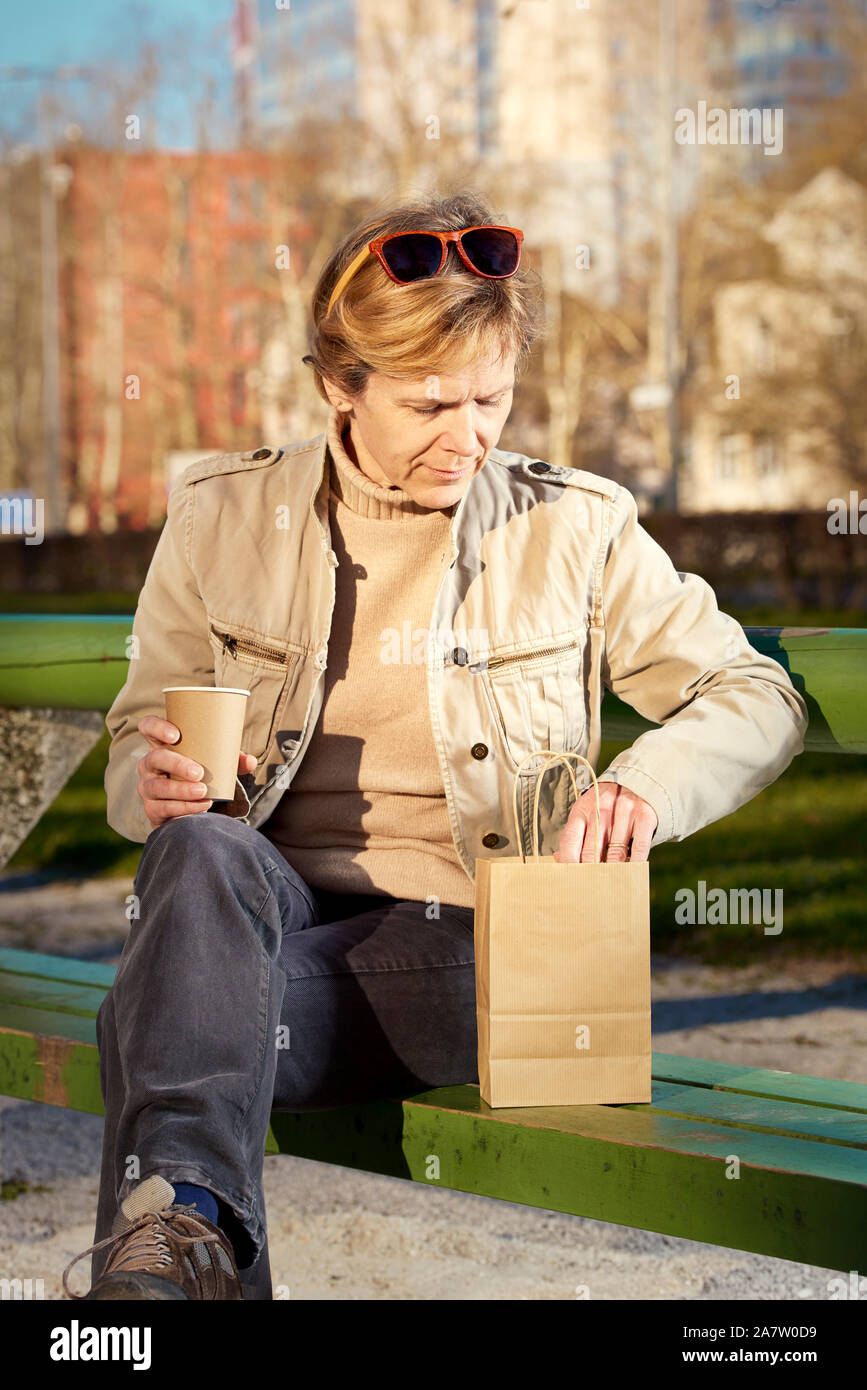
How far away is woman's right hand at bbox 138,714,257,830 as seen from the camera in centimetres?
221

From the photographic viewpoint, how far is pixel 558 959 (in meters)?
2.08

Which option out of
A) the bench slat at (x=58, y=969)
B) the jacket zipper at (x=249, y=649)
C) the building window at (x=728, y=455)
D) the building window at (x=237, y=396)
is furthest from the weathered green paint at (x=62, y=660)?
the building window at (x=237, y=396)

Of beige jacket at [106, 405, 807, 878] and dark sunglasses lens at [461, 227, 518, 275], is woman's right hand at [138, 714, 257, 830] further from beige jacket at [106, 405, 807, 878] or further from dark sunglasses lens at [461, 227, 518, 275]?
dark sunglasses lens at [461, 227, 518, 275]

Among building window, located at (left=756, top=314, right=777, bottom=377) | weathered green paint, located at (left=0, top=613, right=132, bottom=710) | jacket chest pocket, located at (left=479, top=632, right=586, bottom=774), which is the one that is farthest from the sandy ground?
building window, located at (left=756, top=314, right=777, bottom=377)

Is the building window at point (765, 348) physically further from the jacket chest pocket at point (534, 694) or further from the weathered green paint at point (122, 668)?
the jacket chest pocket at point (534, 694)

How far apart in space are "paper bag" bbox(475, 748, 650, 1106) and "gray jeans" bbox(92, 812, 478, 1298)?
0.57 ft

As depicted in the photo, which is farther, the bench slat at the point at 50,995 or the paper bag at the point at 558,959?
the bench slat at the point at 50,995

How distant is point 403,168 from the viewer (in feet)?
78.7

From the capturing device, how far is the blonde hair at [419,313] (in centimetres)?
232

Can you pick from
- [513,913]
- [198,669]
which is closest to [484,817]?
[513,913]

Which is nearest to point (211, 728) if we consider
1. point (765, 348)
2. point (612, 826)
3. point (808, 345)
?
point (612, 826)

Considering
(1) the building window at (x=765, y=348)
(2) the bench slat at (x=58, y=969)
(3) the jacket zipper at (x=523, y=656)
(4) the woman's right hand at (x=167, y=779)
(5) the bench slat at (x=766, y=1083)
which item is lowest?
(5) the bench slat at (x=766, y=1083)
